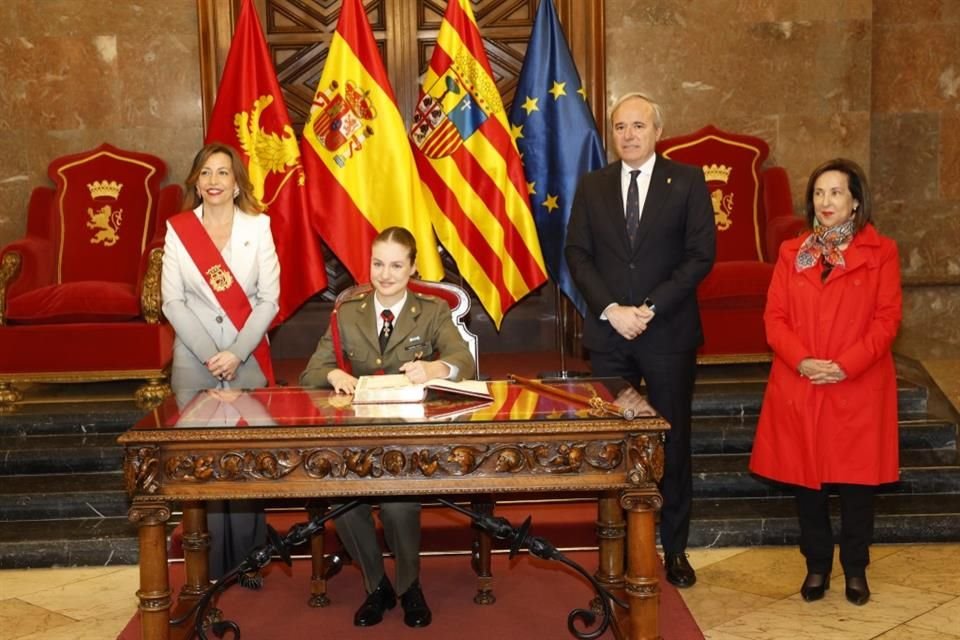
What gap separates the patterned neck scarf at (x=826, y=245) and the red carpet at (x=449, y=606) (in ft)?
4.18

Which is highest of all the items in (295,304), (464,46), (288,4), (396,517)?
(288,4)

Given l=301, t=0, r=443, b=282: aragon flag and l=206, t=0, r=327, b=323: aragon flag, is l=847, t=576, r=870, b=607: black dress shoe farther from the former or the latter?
l=206, t=0, r=327, b=323: aragon flag

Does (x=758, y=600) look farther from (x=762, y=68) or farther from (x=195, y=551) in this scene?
(x=762, y=68)

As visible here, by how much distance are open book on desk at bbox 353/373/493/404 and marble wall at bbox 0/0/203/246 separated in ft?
13.3

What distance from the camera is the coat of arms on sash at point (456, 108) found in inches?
237

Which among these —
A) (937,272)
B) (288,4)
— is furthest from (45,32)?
(937,272)

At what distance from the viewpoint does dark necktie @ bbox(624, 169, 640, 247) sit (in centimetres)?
416

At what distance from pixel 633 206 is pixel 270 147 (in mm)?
2563

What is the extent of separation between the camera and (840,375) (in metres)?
3.87

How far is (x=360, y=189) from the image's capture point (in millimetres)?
5980

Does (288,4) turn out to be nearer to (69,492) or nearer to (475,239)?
(475,239)

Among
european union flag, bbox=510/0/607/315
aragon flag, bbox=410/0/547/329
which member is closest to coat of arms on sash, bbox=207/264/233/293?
aragon flag, bbox=410/0/547/329

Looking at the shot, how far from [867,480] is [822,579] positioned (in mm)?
404

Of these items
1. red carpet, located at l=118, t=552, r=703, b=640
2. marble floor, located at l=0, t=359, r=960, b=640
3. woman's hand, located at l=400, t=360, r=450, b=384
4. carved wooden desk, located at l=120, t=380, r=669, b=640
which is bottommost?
marble floor, located at l=0, t=359, r=960, b=640
